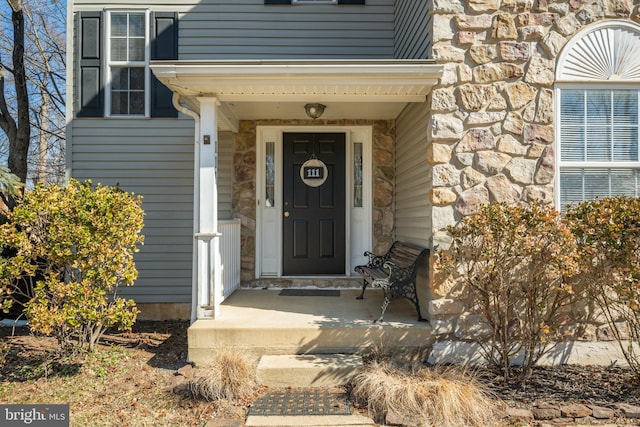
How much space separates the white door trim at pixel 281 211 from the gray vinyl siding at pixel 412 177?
1.35ft

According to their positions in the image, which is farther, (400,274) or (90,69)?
(90,69)

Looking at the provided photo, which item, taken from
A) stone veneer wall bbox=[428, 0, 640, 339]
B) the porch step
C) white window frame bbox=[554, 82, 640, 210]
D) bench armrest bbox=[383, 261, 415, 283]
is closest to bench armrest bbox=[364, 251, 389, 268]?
bench armrest bbox=[383, 261, 415, 283]

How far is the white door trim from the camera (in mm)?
5625

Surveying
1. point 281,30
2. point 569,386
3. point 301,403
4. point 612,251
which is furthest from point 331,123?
point 569,386

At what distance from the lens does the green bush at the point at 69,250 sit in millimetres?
3619

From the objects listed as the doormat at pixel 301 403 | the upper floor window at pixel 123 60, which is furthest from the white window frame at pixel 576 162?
the upper floor window at pixel 123 60

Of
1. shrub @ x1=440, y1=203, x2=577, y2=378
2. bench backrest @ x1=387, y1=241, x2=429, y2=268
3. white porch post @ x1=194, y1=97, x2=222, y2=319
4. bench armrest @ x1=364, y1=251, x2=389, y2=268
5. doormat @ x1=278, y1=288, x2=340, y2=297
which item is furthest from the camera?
doormat @ x1=278, y1=288, x2=340, y2=297

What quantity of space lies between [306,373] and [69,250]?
2.23 m

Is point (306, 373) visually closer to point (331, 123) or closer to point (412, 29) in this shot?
point (331, 123)

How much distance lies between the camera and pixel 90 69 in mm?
5527

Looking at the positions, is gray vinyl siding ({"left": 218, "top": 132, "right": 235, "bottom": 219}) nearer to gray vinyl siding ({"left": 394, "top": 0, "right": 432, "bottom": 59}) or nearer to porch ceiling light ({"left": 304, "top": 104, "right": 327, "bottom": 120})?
porch ceiling light ({"left": 304, "top": 104, "right": 327, "bottom": 120})

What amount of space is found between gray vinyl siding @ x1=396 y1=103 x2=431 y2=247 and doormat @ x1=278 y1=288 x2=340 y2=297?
3.43ft

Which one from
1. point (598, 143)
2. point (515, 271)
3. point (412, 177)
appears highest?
point (598, 143)

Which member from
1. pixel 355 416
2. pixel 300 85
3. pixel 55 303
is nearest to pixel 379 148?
pixel 300 85
